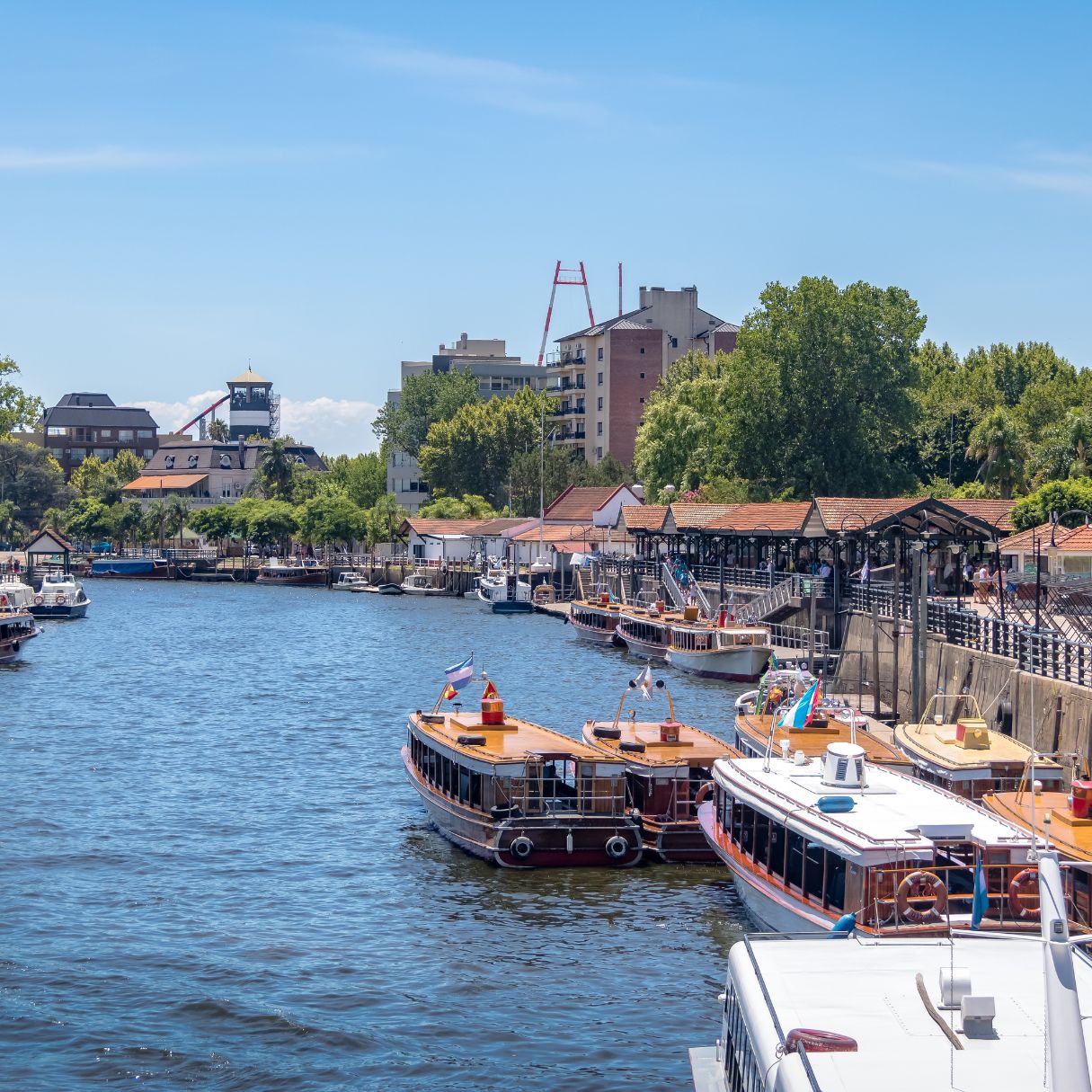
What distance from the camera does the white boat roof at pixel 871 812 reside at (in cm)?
1988

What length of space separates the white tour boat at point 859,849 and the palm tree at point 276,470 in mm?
152312

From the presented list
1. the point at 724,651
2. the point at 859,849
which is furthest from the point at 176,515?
the point at 859,849

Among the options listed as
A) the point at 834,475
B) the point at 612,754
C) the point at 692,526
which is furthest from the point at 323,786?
the point at 834,475

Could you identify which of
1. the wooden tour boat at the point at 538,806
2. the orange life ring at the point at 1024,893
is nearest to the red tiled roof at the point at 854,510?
the wooden tour boat at the point at 538,806

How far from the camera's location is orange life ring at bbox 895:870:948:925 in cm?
1930

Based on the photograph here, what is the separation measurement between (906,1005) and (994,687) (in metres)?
24.7

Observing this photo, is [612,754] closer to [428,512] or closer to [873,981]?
[873,981]

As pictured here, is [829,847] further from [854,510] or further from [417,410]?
[417,410]

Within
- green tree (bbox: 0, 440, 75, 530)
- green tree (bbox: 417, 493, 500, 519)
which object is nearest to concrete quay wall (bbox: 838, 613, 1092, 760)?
green tree (bbox: 417, 493, 500, 519)

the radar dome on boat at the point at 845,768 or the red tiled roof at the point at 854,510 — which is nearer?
the radar dome on boat at the point at 845,768

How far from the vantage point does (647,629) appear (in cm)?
7062

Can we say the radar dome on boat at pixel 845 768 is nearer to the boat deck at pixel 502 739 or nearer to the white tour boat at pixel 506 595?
the boat deck at pixel 502 739

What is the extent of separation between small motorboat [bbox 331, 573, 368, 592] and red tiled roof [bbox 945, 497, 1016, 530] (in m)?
81.9

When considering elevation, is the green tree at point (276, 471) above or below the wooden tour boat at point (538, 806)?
above
